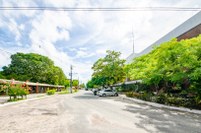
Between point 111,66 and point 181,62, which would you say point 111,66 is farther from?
point 181,62

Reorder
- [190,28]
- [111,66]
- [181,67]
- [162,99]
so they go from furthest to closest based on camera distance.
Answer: [111,66], [190,28], [162,99], [181,67]

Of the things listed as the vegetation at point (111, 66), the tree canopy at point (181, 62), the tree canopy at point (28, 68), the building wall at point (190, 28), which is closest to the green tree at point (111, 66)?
the vegetation at point (111, 66)

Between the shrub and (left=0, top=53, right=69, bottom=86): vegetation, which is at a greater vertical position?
(left=0, top=53, right=69, bottom=86): vegetation

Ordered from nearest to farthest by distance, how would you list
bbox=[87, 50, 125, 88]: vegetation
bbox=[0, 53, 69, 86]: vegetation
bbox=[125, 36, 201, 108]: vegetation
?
bbox=[125, 36, 201, 108]: vegetation < bbox=[87, 50, 125, 88]: vegetation < bbox=[0, 53, 69, 86]: vegetation

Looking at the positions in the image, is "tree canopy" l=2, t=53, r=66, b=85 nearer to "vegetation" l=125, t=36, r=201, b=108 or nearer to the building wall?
the building wall

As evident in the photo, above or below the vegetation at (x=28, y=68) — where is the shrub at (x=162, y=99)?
below

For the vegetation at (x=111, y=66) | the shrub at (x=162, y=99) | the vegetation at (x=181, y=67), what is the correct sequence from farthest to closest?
the vegetation at (x=111, y=66)
the shrub at (x=162, y=99)
the vegetation at (x=181, y=67)

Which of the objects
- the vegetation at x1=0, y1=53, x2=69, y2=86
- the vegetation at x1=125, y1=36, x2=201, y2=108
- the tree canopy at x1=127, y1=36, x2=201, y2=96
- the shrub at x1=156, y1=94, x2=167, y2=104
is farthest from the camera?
the vegetation at x1=0, y1=53, x2=69, y2=86

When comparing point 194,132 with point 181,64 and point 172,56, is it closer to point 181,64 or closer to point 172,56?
point 181,64

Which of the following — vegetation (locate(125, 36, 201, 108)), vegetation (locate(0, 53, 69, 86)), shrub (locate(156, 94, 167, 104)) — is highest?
vegetation (locate(0, 53, 69, 86))

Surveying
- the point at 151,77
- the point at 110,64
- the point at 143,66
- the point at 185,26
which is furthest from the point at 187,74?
the point at 110,64

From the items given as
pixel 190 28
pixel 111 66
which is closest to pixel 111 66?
pixel 111 66

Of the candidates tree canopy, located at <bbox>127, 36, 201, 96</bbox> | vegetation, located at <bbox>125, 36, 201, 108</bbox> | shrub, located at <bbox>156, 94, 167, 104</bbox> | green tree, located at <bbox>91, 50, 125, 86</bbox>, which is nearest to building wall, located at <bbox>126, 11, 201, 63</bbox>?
vegetation, located at <bbox>125, 36, 201, 108</bbox>

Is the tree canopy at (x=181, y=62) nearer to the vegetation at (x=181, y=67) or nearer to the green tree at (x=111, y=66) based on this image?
the vegetation at (x=181, y=67)
